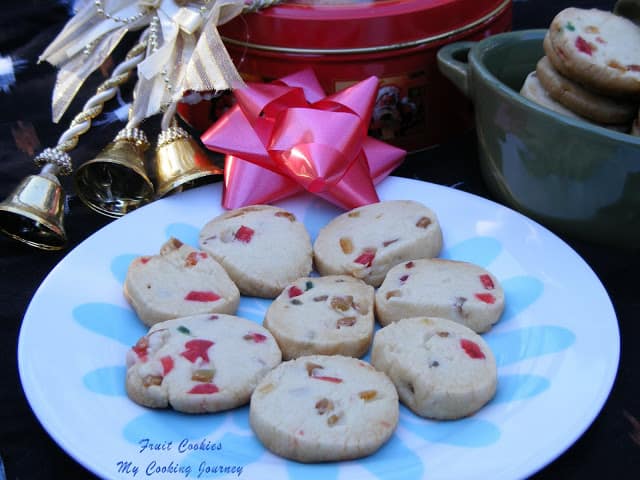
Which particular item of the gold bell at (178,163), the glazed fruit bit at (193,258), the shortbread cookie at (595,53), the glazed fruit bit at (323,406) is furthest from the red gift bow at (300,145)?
the glazed fruit bit at (323,406)

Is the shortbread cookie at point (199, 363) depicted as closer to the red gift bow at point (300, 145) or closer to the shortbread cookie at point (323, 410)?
the shortbread cookie at point (323, 410)

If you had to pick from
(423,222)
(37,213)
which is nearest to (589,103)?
(423,222)

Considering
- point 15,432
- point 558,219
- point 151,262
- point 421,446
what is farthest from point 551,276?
point 15,432

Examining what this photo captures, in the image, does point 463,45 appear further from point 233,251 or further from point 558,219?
point 233,251

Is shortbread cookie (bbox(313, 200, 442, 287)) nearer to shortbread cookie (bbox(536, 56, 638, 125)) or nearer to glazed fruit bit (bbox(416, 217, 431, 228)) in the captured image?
glazed fruit bit (bbox(416, 217, 431, 228))

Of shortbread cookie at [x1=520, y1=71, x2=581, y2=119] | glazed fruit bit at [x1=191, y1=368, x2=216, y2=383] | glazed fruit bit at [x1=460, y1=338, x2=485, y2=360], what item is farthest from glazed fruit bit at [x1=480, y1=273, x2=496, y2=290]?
glazed fruit bit at [x1=191, y1=368, x2=216, y2=383]

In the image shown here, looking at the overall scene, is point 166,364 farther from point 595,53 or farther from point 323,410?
point 595,53
